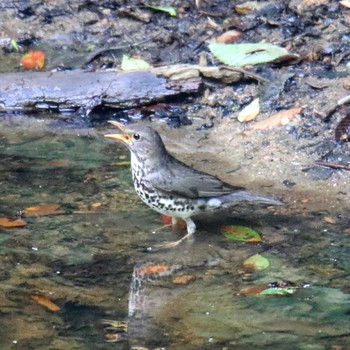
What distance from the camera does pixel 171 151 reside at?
31.0 feet

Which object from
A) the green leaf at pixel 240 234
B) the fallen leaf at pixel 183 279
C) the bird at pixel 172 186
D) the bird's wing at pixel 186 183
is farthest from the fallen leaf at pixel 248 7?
the fallen leaf at pixel 183 279

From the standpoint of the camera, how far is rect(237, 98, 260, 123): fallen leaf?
9930 mm

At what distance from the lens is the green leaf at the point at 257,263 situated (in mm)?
7148

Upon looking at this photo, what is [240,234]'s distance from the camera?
7773 millimetres

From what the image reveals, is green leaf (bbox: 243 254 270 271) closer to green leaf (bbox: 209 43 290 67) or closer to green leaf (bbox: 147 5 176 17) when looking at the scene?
green leaf (bbox: 209 43 290 67)

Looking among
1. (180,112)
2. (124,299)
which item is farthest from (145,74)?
(124,299)

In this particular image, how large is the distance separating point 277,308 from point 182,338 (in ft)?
2.47

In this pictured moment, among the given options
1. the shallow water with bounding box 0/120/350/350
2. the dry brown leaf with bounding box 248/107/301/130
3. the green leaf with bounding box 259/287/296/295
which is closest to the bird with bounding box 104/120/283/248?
the shallow water with bounding box 0/120/350/350

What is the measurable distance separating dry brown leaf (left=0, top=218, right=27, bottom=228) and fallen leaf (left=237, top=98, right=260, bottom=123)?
2945 millimetres

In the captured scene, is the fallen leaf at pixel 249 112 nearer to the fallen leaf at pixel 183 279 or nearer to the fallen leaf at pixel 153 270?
the fallen leaf at pixel 153 270

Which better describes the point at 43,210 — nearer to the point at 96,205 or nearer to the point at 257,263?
the point at 96,205

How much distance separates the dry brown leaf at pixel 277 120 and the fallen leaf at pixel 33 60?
2813 millimetres

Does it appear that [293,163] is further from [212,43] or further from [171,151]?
[212,43]

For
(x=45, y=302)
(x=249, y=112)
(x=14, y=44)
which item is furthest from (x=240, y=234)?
(x=14, y=44)
